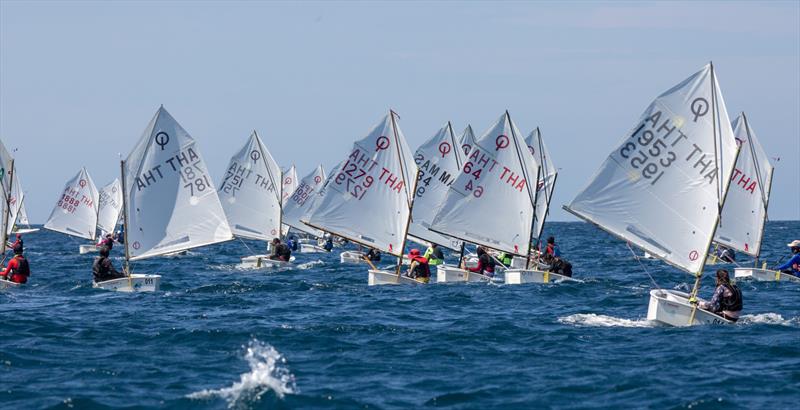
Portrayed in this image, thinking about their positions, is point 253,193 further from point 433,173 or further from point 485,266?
point 485,266

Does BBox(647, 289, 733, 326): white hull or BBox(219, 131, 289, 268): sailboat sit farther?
BBox(219, 131, 289, 268): sailboat

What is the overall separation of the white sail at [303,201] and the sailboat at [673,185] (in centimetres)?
3122

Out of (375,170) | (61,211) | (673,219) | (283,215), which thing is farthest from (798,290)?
(61,211)

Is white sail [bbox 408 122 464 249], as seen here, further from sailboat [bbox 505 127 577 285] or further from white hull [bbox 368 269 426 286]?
white hull [bbox 368 269 426 286]

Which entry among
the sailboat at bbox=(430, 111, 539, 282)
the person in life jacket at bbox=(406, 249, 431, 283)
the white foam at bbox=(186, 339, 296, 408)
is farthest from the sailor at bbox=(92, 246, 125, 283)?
the white foam at bbox=(186, 339, 296, 408)

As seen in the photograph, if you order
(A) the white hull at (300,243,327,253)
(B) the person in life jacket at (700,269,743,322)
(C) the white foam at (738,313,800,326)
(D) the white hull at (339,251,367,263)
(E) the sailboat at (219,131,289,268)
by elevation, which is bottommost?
(C) the white foam at (738,313,800,326)

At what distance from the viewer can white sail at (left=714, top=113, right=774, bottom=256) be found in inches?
1887

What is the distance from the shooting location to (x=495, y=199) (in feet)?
139

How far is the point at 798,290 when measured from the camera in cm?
3822

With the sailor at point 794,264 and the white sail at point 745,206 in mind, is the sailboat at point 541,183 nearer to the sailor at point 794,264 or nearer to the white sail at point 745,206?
the white sail at point 745,206

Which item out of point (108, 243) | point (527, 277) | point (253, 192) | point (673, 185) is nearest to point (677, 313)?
point (673, 185)

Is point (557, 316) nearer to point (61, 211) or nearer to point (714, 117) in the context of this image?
point (714, 117)

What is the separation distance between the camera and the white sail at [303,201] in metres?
64.2

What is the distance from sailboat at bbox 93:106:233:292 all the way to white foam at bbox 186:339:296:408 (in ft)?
50.6
